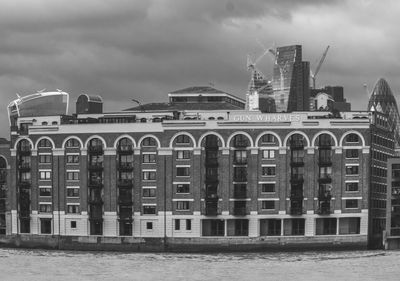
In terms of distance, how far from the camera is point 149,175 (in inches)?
6658

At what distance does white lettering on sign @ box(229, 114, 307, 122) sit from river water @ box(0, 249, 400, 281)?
73.2 ft

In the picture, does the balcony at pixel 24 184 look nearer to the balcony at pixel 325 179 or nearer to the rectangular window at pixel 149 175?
the rectangular window at pixel 149 175

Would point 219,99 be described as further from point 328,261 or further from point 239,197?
point 328,261

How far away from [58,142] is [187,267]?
50929mm

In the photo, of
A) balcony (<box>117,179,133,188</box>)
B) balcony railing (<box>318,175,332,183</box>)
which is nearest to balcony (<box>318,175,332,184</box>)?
balcony railing (<box>318,175,332,183</box>)

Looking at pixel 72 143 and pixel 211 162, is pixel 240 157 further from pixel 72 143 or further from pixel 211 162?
pixel 72 143

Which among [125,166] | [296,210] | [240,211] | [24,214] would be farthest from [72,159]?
[296,210]

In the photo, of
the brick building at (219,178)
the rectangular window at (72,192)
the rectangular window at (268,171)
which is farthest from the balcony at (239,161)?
the rectangular window at (72,192)

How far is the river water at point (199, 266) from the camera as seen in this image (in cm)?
11806

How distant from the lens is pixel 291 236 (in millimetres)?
164875

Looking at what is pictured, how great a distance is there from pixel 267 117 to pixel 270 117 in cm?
50

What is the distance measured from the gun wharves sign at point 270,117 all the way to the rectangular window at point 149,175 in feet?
52.0

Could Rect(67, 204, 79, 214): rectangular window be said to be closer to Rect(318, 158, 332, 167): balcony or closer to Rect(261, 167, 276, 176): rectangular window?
Rect(261, 167, 276, 176): rectangular window

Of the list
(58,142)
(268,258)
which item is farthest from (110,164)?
(268,258)
